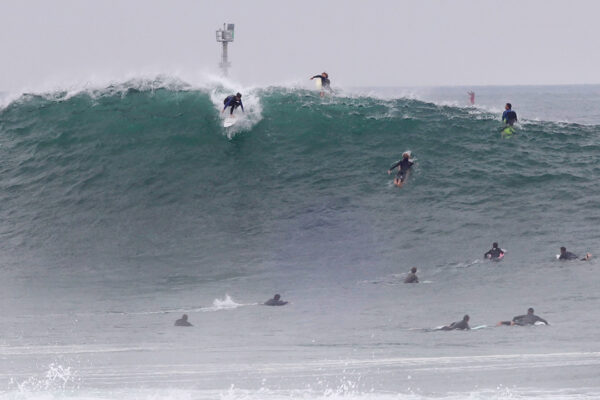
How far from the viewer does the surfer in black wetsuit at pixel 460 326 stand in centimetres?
1489

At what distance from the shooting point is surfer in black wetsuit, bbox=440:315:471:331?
586 inches

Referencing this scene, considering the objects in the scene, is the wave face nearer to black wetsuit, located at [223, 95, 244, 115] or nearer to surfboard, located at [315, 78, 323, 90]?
surfboard, located at [315, 78, 323, 90]

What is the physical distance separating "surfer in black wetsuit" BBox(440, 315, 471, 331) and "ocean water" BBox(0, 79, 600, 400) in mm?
417

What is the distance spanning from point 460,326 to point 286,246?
26.2 ft

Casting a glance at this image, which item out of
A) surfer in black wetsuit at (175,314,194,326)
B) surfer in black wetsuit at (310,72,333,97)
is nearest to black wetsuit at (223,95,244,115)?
surfer in black wetsuit at (310,72,333,97)

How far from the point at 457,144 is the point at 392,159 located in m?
2.97

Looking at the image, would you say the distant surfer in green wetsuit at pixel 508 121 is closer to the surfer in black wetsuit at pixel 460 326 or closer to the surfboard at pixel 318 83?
the surfboard at pixel 318 83

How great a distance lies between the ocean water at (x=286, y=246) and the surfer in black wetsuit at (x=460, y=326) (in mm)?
417

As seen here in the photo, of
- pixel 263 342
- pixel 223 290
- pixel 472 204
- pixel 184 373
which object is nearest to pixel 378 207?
pixel 472 204

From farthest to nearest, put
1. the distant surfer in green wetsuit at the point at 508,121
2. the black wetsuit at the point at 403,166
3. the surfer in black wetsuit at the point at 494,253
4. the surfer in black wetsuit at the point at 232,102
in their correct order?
the distant surfer in green wetsuit at the point at 508,121 < the surfer in black wetsuit at the point at 232,102 < the black wetsuit at the point at 403,166 < the surfer in black wetsuit at the point at 494,253

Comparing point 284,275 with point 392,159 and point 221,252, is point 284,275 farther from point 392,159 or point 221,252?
point 392,159

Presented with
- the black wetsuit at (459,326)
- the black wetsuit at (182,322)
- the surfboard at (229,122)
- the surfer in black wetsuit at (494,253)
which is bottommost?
the black wetsuit at (182,322)

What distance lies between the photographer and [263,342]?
14336mm

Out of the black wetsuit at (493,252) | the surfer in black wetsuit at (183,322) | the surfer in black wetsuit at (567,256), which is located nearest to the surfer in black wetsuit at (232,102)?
the black wetsuit at (493,252)
